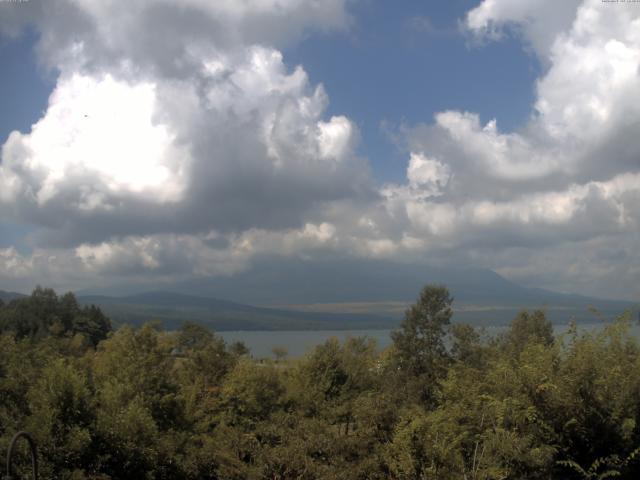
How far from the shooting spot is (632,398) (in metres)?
14.1

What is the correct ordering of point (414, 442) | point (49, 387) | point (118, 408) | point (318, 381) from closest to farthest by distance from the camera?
point (414, 442) < point (49, 387) < point (118, 408) < point (318, 381)

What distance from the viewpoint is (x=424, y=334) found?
148 feet

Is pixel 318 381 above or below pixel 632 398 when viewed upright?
below

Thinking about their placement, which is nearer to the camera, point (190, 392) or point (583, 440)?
point (583, 440)

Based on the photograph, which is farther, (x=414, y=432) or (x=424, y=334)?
(x=424, y=334)

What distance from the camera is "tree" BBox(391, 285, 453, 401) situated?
4384 cm

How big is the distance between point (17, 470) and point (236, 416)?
12834 millimetres

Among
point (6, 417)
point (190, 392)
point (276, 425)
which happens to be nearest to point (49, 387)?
point (6, 417)

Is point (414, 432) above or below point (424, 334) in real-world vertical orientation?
above

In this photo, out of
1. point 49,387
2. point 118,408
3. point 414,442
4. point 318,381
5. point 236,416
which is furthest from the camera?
point 318,381

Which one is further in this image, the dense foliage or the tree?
the tree

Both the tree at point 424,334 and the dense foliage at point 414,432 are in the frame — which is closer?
the dense foliage at point 414,432

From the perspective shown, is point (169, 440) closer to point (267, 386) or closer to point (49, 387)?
point (49, 387)

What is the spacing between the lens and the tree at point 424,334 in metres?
43.8
